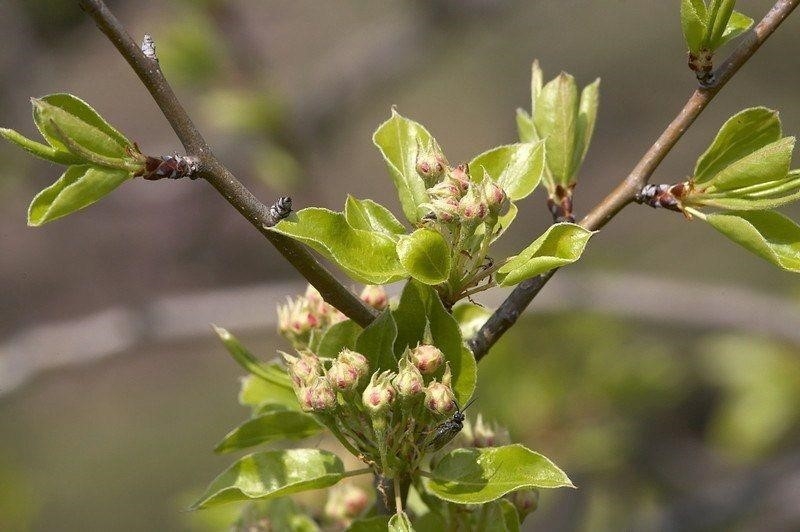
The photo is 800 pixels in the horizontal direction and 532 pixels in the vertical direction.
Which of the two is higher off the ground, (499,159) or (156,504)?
(156,504)

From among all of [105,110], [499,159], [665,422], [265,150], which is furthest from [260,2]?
[499,159]

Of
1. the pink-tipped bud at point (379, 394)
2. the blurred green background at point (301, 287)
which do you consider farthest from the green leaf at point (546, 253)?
the blurred green background at point (301, 287)

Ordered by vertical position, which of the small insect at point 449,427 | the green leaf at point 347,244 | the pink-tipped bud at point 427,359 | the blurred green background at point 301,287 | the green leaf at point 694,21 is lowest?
the small insect at point 449,427

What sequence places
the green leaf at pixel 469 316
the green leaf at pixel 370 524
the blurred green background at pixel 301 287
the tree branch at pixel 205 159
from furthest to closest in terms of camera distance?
the blurred green background at pixel 301 287 < the green leaf at pixel 469 316 < the green leaf at pixel 370 524 < the tree branch at pixel 205 159

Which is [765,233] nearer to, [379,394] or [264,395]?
[379,394]

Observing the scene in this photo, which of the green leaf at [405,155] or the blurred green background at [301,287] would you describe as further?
the blurred green background at [301,287]

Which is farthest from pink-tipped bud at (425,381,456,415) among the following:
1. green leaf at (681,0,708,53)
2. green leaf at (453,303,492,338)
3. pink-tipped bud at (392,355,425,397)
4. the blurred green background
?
the blurred green background

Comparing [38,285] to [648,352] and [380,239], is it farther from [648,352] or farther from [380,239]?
[380,239]

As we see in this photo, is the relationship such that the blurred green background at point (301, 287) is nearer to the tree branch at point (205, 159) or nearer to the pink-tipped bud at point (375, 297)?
the pink-tipped bud at point (375, 297)

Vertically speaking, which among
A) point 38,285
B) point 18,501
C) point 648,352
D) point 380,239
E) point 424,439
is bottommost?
point 424,439
